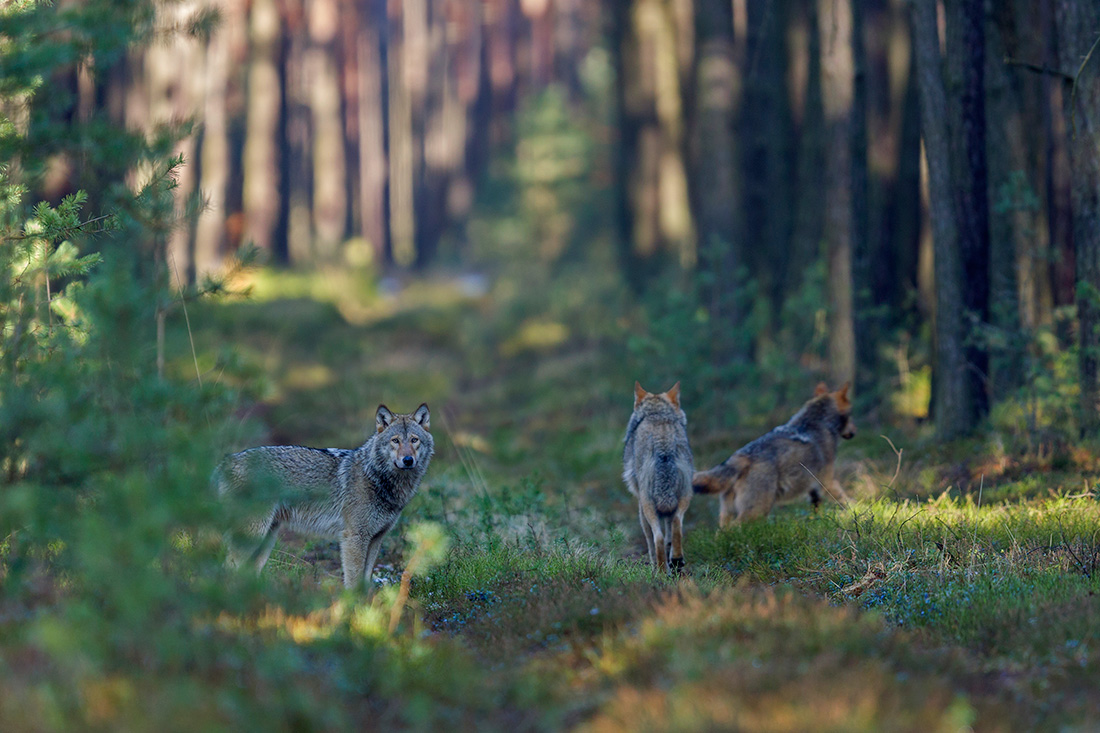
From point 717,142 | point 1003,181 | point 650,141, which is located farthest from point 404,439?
point 650,141

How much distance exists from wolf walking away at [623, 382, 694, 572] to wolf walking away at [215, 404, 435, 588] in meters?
1.98

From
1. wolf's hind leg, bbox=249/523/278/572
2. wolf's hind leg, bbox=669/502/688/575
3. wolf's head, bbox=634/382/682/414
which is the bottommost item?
wolf's hind leg, bbox=669/502/688/575

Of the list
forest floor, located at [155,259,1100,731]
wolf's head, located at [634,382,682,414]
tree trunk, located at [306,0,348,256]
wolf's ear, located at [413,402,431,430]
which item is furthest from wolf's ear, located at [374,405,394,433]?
A: tree trunk, located at [306,0,348,256]

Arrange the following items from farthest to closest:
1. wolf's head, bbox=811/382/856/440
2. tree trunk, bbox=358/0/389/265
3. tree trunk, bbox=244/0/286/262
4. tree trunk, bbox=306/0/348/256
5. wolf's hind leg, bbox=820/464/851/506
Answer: tree trunk, bbox=358/0/389/265 < tree trunk, bbox=306/0/348/256 < tree trunk, bbox=244/0/286/262 < wolf's head, bbox=811/382/856/440 < wolf's hind leg, bbox=820/464/851/506

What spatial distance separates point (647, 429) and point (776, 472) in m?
1.49

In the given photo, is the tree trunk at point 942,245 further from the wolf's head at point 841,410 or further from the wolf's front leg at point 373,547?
the wolf's front leg at point 373,547

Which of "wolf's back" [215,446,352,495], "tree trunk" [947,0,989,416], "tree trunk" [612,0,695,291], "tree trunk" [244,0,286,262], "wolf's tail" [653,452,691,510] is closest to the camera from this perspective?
"wolf's back" [215,446,352,495]

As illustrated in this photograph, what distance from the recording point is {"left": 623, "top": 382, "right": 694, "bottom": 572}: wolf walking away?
7953mm

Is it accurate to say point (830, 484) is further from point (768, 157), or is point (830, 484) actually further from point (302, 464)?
point (768, 157)

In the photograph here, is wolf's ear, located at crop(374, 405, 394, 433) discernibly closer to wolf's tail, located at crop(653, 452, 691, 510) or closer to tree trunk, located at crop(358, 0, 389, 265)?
wolf's tail, located at crop(653, 452, 691, 510)

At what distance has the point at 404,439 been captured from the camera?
7.86m

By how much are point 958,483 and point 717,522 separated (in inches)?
104

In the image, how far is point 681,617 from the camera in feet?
17.9

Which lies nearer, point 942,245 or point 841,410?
point 841,410
